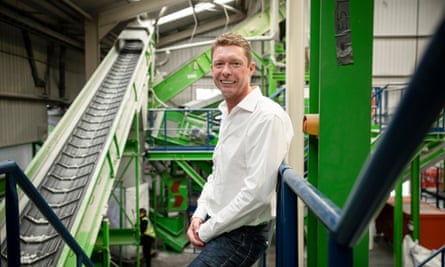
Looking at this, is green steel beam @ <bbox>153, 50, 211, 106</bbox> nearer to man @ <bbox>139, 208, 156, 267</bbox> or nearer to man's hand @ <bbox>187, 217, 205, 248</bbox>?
man @ <bbox>139, 208, 156, 267</bbox>

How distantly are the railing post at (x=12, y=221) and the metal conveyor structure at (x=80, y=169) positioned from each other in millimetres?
1469

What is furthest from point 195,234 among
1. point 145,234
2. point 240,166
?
point 145,234

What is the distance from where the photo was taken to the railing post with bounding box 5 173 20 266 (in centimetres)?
194

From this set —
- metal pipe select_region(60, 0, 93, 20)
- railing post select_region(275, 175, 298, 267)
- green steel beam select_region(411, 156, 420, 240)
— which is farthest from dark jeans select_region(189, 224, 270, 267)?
metal pipe select_region(60, 0, 93, 20)

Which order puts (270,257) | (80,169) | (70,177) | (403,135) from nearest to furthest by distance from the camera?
(403,135) < (70,177) < (80,169) < (270,257)

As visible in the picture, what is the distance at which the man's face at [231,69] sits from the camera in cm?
196

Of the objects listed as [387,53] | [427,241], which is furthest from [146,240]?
[387,53]

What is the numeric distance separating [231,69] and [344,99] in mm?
663

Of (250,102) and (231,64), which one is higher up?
(231,64)

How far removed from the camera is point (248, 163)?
1.80 m

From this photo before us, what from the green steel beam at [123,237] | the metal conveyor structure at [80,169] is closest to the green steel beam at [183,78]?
the metal conveyor structure at [80,169]

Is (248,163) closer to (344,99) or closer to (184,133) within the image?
(344,99)

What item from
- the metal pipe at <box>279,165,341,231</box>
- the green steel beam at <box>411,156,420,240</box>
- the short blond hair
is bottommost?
the green steel beam at <box>411,156,420,240</box>

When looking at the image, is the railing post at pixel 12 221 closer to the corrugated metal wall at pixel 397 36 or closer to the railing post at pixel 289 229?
the railing post at pixel 289 229
